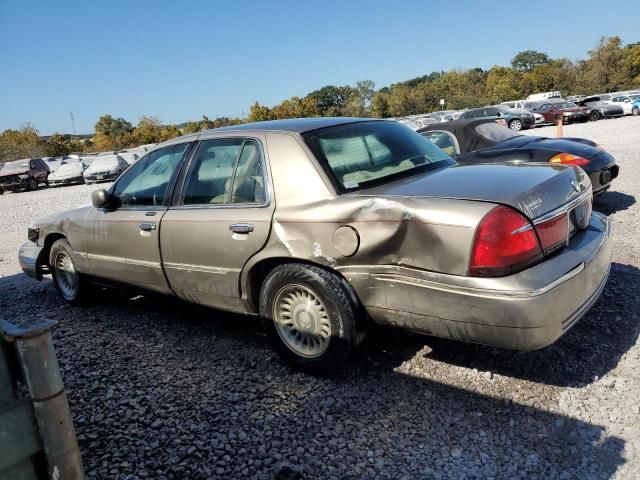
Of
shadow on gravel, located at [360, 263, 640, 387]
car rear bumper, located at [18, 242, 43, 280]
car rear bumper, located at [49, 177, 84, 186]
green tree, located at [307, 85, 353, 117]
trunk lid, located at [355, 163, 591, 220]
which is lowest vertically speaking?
shadow on gravel, located at [360, 263, 640, 387]

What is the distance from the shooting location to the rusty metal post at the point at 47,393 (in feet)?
4.60

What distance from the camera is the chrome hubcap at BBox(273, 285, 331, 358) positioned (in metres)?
3.29

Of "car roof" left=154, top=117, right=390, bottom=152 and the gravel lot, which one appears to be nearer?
the gravel lot

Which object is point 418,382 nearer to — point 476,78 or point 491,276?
point 491,276

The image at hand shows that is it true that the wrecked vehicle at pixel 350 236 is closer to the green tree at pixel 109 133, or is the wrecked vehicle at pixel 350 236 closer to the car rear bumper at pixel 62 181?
the car rear bumper at pixel 62 181

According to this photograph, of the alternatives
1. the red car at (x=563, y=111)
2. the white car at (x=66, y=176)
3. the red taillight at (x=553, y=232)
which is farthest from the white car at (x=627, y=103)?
the red taillight at (x=553, y=232)

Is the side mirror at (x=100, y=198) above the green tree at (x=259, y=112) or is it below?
below

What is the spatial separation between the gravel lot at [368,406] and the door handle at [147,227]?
0.92m

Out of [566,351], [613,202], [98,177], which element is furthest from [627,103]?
[566,351]

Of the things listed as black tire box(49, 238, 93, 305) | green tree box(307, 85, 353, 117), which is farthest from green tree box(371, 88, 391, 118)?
black tire box(49, 238, 93, 305)

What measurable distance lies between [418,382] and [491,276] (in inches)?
37.8

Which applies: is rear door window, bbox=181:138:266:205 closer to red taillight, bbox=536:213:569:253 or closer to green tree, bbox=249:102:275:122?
red taillight, bbox=536:213:569:253

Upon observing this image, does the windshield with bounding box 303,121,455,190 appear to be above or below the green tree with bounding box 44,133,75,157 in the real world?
below

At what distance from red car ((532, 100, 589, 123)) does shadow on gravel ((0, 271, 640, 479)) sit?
95.7 ft
